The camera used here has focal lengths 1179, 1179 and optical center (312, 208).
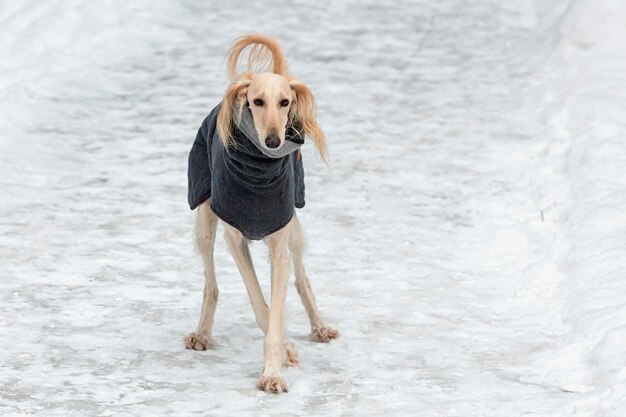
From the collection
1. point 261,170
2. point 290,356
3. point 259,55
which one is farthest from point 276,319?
point 259,55

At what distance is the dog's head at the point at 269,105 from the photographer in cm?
500

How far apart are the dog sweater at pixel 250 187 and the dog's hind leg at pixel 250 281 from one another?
4.3 inches

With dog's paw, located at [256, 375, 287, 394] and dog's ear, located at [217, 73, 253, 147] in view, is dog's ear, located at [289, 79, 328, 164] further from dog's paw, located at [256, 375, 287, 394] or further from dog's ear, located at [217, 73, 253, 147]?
dog's paw, located at [256, 375, 287, 394]

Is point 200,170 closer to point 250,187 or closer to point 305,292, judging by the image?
point 250,187

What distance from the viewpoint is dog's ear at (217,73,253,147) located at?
511cm

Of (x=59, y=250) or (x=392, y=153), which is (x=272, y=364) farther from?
(x=392, y=153)

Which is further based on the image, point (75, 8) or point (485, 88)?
point (75, 8)

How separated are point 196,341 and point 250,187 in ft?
3.16

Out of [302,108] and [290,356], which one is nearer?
[302,108]

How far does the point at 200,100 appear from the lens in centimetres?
1080

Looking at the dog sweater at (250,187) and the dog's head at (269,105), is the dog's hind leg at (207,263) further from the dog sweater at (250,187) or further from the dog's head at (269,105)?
the dog's head at (269,105)

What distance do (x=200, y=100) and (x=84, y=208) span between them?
312cm

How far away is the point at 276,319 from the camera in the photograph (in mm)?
5363

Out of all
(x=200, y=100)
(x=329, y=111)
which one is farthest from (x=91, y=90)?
(x=329, y=111)
